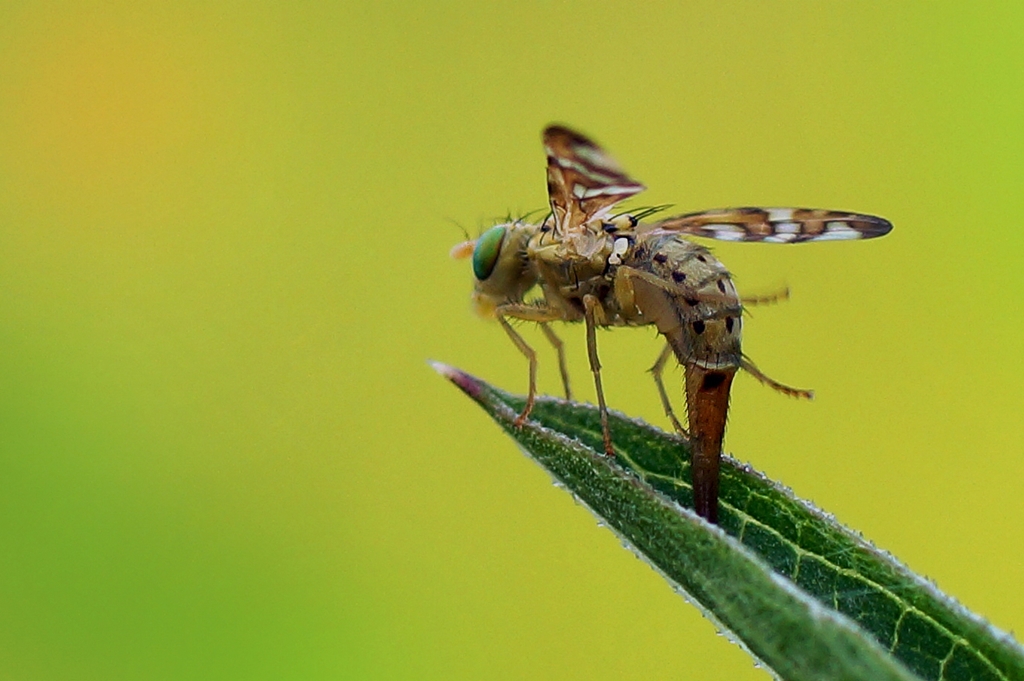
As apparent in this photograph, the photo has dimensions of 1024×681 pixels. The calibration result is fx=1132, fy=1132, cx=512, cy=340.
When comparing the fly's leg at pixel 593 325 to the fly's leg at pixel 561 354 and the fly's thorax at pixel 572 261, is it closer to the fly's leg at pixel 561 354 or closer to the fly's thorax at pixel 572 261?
the fly's thorax at pixel 572 261

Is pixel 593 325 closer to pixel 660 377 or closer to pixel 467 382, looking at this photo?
pixel 660 377

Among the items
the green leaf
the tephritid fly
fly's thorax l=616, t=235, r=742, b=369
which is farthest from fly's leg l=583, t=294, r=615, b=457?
the green leaf

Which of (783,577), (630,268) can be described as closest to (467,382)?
(783,577)

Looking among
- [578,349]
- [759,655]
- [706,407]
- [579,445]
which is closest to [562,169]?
[706,407]

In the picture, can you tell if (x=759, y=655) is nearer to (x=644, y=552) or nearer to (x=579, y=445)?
(x=644, y=552)

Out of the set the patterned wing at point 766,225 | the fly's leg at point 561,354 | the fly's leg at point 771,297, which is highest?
the patterned wing at point 766,225

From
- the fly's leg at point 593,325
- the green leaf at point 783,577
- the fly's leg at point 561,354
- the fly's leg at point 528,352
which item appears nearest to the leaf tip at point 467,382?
the green leaf at point 783,577

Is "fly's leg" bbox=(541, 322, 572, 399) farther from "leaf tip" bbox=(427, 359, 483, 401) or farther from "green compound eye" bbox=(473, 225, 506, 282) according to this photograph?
"leaf tip" bbox=(427, 359, 483, 401)
